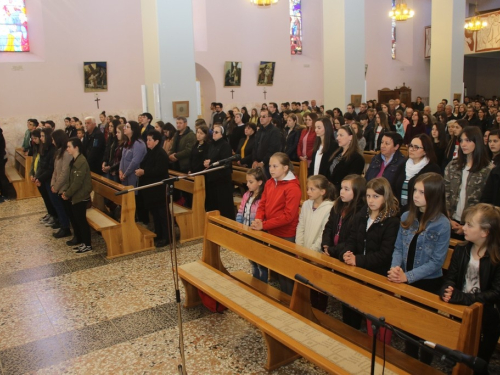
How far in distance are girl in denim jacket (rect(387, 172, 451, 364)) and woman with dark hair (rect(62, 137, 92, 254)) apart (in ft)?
14.2

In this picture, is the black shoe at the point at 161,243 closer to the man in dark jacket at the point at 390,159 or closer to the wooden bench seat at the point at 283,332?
the wooden bench seat at the point at 283,332

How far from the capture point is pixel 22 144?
1345 centimetres

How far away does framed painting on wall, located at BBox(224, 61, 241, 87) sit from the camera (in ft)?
55.5

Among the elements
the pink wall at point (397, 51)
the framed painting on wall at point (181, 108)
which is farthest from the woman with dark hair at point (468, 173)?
the pink wall at point (397, 51)

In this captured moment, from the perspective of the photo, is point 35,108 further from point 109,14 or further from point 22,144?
point 109,14

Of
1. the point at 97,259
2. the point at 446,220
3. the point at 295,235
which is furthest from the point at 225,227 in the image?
the point at 97,259

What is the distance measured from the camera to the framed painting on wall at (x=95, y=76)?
14.2 metres

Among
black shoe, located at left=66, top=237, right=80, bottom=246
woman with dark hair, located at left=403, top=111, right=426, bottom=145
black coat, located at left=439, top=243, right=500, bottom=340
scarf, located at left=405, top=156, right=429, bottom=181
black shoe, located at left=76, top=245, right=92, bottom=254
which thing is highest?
woman with dark hair, located at left=403, top=111, right=426, bottom=145

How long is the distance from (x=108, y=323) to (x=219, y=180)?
114 inches

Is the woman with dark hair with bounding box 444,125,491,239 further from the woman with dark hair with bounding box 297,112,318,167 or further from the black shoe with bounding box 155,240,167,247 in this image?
the black shoe with bounding box 155,240,167,247

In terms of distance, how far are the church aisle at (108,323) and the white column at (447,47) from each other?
35.7 feet

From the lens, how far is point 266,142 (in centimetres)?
735

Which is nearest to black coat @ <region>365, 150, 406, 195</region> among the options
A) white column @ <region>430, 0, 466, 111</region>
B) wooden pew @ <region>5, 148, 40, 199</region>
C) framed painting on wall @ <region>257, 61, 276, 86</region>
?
wooden pew @ <region>5, 148, 40, 199</region>

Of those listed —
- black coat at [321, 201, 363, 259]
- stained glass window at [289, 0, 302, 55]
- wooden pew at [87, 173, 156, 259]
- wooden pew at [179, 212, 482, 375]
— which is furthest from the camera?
stained glass window at [289, 0, 302, 55]
